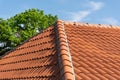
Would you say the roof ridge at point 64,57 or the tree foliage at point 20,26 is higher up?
the tree foliage at point 20,26

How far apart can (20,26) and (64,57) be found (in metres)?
39.2

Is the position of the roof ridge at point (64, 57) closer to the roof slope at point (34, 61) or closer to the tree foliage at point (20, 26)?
the roof slope at point (34, 61)

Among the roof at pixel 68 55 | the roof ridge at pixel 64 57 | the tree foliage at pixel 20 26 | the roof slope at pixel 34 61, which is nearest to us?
the roof ridge at pixel 64 57

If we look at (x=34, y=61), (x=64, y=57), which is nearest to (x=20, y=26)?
(x=34, y=61)

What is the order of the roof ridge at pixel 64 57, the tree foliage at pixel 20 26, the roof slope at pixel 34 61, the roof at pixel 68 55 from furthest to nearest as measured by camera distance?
the tree foliage at pixel 20 26, the roof slope at pixel 34 61, the roof at pixel 68 55, the roof ridge at pixel 64 57

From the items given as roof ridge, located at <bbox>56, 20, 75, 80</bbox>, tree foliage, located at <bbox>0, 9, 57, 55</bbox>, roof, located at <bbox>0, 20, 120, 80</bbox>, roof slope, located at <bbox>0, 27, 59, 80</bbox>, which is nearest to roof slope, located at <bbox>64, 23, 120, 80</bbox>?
roof, located at <bbox>0, 20, 120, 80</bbox>

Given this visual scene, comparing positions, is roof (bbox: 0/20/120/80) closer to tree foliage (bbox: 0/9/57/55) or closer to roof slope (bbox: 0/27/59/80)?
roof slope (bbox: 0/27/59/80)

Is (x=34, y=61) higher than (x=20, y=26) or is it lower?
lower

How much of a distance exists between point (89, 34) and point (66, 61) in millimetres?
3395

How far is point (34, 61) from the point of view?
9.96 m

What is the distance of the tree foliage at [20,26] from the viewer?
4441 centimetres

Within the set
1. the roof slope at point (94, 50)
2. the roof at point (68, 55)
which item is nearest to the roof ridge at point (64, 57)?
the roof at point (68, 55)

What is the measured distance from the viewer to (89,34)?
1162cm

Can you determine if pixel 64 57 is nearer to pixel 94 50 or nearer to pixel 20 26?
pixel 94 50
